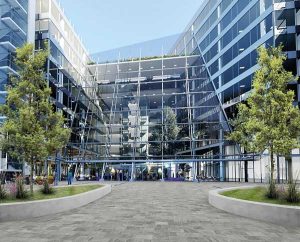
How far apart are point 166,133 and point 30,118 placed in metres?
29.0

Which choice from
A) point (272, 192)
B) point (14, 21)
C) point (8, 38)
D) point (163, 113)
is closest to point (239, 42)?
point (163, 113)

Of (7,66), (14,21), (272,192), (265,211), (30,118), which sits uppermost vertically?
(14,21)

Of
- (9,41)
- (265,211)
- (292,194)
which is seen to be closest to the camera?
(265,211)

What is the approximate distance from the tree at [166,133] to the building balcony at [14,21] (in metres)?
19.2

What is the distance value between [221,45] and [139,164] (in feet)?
64.6

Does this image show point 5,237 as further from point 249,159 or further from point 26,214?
point 249,159

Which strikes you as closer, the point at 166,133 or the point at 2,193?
the point at 2,193

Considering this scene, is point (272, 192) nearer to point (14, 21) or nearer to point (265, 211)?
point (265, 211)

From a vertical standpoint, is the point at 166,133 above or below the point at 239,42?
below

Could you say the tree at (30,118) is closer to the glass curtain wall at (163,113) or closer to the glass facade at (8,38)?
the glass facade at (8,38)

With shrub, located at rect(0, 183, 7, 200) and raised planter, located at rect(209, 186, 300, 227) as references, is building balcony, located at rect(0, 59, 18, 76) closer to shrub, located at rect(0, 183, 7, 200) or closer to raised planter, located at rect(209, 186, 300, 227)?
shrub, located at rect(0, 183, 7, 200)

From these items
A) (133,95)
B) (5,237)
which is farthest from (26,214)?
(133,95)

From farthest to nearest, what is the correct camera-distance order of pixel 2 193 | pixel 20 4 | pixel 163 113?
pixel 163 113
pixel 20 4
pixel 2 193

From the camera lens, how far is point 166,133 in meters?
44.7
